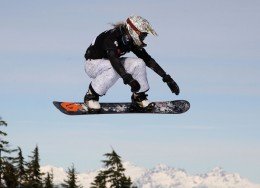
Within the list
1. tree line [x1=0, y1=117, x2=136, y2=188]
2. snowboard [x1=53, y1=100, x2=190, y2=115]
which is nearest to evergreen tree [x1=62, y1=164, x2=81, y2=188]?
tree line [x1=0, y1=117, x2=136, y2=188]

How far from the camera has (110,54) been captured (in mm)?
9172

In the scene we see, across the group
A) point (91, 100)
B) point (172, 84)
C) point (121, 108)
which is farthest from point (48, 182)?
point (172, 84)

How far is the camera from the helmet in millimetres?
8562

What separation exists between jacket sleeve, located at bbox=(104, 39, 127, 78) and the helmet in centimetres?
43

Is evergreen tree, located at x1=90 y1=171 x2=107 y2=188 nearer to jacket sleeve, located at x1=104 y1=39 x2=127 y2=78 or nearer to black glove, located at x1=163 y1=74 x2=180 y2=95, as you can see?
black glove, located at x1=163 y1=74 x2=180 y2=95

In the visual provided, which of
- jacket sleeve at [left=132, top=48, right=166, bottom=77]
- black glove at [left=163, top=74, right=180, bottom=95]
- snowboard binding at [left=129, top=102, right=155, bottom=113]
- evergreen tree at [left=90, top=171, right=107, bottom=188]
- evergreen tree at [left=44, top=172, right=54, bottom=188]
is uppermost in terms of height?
evergreen tree at [left=44, top=172, right=54, bottom=188]

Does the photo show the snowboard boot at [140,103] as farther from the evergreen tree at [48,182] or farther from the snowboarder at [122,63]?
the evergreen tree at [48,182]

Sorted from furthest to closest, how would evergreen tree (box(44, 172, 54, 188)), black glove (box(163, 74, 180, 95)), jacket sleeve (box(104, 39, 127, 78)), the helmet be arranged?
1. evergreen tree (box(44, 172, 54, 188))
2. black glove (box(163, 74, 180, 95))
3. jacket sleeve (box(104, 39, 127, 78))
4. the helmet

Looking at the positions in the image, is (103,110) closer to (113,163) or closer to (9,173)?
(9,173)

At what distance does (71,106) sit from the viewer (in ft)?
39.1

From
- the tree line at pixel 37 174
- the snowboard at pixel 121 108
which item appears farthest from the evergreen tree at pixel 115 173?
the snowboard at pixel 121 108

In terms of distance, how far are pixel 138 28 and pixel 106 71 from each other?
1.58 metres

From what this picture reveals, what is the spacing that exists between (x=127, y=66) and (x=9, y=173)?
113 ft

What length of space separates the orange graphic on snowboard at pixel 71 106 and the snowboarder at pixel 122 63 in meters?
0.73
